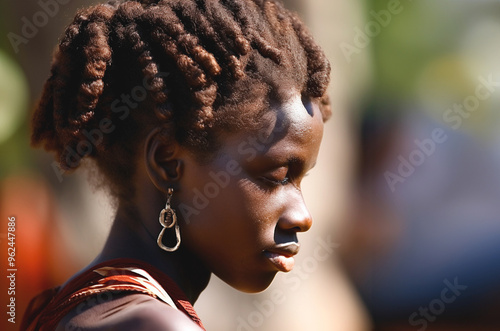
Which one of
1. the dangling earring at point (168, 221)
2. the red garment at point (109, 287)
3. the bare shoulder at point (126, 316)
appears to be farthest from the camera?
the dangling earring at point (168, 221)

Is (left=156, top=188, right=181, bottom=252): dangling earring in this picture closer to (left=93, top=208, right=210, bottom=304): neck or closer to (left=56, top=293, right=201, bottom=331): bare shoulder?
(left=93, top=208, right=210, bottom=304): neck

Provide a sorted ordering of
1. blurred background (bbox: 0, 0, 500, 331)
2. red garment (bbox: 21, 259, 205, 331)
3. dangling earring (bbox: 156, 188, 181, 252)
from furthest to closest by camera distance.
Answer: blurred background (bbox: 0, 0, 500, 331), dangling earring (bbox: 156, 188, 181, 252), red garment (bbox: 21, 259, 205, 331)

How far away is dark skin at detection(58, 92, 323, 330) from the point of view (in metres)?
1.54

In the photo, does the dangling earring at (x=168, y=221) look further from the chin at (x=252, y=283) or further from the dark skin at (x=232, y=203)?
the chin at (x=252, y=283)

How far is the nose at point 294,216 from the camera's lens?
1568 millimetres

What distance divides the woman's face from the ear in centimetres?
3

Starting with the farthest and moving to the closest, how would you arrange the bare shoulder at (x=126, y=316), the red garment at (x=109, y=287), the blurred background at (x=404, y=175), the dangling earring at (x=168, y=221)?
the blurred background at (x=404, y=175)
the dangling earring at (x=168, y=221)
the red garment at (x=109, y=287)
the bare shoulder at (x=126, y=316)

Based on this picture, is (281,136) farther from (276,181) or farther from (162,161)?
(162,161)

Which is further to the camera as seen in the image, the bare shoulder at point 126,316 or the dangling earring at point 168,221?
the dangling earring at point 168,221

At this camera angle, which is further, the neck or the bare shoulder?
the neck

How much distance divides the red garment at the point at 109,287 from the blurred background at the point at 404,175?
322 cm

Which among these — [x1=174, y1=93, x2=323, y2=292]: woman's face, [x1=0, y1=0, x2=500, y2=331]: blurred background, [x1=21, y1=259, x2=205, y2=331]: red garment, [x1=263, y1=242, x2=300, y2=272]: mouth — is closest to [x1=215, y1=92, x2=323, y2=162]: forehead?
[x1=174, y1=93, x2=323, y2=292]: woman's face

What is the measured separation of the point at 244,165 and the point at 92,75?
43 centimetres

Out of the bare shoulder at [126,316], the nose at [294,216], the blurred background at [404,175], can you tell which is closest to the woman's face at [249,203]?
the nose at [294,216]
